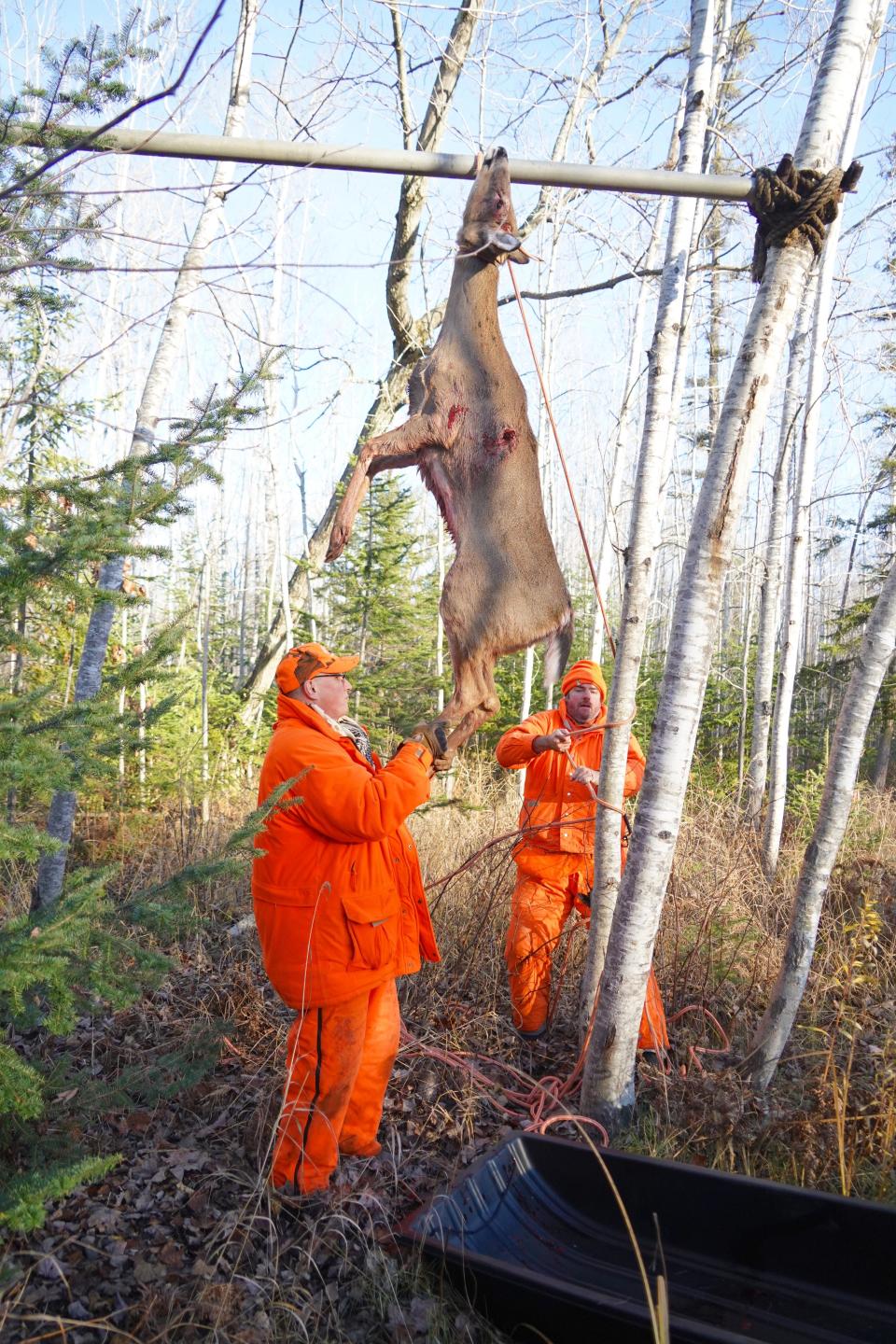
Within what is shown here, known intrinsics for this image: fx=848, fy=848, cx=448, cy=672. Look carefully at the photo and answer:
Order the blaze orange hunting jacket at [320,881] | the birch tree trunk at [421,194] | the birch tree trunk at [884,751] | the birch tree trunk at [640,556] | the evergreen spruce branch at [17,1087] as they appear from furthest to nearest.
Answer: the birch tree trunk at [884,751] < the birch tree trunk at [421,194] < the birch tree trunk at [640,556] < the blaze orange hunting jacket at [320,881] < the evergreen spruce branch at [17,1087]

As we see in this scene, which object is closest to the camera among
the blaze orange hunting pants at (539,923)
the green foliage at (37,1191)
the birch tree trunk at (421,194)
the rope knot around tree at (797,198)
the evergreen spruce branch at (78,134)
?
the evergreen spruce branch at (78,134)

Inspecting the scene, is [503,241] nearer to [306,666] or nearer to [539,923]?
[306,666]

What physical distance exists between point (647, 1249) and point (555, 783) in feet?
8.36

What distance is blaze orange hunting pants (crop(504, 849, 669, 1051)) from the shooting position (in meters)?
4.84

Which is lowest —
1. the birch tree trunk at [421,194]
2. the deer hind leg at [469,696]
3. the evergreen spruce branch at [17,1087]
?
the evergreen spruce branch at [17,1087]

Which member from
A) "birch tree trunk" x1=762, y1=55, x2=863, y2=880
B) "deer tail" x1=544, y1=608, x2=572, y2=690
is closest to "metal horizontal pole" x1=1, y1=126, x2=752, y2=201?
"deer tail" x1=544, y1=608, x2=572, y2=690

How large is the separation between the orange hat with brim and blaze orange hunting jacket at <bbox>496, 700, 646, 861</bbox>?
64.3 inches

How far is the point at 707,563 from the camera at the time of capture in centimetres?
321

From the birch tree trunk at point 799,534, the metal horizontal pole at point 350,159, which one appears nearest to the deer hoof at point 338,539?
the metal horizontal pole at point 350,159

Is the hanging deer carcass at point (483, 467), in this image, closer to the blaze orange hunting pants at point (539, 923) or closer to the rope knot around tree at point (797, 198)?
the rope knot around tree at point (797, 198)

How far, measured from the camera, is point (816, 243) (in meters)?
3.04

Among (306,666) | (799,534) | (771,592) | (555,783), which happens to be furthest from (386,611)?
(306,666)

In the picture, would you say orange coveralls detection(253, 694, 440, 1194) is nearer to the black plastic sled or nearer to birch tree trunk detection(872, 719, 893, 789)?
the black plastic sled

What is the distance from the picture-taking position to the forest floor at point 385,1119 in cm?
278
